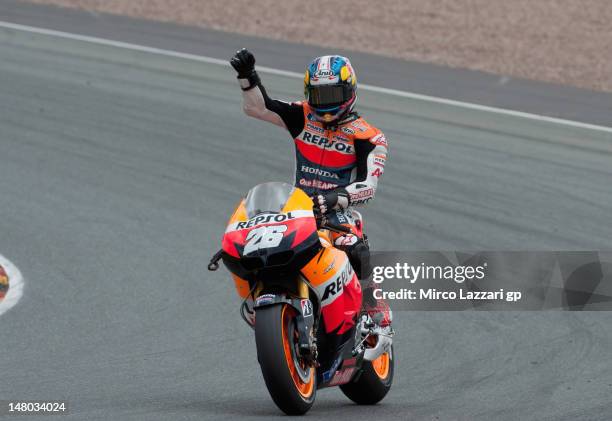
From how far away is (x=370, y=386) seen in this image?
818cm

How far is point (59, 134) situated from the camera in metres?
15.5

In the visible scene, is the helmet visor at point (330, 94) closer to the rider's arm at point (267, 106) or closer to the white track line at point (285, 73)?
the rider's arm at point (267, 106)

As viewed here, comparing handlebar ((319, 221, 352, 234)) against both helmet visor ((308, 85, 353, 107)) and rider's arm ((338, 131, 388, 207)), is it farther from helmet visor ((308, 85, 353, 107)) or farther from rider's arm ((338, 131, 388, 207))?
helmet visor ((308, 85, 353, 107))

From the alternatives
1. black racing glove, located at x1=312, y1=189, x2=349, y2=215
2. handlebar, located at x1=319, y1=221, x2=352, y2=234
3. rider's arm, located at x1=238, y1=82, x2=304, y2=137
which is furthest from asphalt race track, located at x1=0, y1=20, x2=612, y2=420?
rider's arm, located at x1=238, y1=82, x2=304, y2=137

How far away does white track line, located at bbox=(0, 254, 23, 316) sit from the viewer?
10.2 meters

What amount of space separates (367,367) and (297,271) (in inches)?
49.2

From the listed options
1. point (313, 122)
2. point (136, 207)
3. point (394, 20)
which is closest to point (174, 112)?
point (136, 207)

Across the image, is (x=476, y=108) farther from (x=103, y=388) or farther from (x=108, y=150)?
(x=103, y=388)

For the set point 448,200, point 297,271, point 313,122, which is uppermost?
point 313,122

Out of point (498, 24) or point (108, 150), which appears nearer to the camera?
point (108, 150)

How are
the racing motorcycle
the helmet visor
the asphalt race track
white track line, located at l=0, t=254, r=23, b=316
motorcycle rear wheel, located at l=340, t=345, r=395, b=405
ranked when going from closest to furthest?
the racing motorcycle, the helmet visor, motorcycle rear wheel, located at l=340, t=345, r=395, b=405, the asphalt race track, white track line, located at l=0, t=254, r=23, b=316

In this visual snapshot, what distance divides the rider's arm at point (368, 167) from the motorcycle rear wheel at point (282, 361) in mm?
1197

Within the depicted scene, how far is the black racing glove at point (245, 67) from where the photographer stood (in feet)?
26.8

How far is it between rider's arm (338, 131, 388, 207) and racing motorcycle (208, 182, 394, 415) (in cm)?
38
